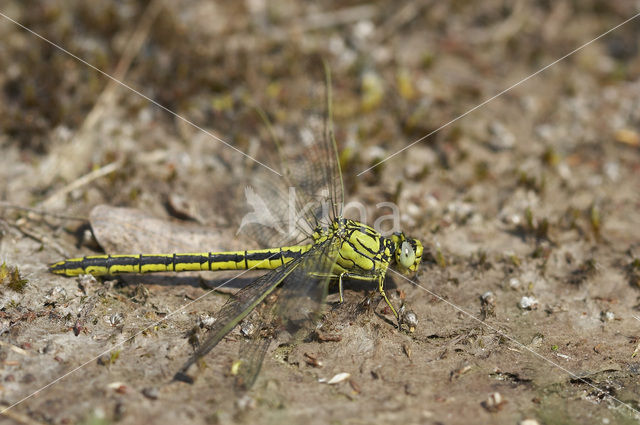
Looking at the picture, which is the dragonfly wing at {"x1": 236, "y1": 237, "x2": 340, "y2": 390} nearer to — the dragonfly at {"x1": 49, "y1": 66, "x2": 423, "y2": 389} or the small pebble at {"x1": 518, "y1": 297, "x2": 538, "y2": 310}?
the dragonfly at {"x1": 49, "y1": 66, "x2": 423, "y2": 389}

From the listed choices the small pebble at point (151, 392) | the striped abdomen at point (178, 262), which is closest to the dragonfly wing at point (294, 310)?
the striped abdomen at point (178, 262)

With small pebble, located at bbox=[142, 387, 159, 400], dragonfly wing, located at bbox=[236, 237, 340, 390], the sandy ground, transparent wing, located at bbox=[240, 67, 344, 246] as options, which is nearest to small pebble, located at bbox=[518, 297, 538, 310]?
the sandy ground

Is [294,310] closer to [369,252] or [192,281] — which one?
[369,252]

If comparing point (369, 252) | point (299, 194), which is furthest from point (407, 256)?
point (299, 194)

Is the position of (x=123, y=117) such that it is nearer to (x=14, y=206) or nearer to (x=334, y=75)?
(x=14, y=206)

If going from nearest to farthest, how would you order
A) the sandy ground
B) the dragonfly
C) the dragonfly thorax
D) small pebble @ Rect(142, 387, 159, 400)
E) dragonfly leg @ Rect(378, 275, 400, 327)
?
small pebble @ Rect(142, 387, 159, 400) → the sandy ground → the dragonfly → dragonfly leg @ Rect(378, 275, 400, 327) → the dragonfly thorax

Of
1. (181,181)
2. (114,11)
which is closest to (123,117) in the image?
(181,181)

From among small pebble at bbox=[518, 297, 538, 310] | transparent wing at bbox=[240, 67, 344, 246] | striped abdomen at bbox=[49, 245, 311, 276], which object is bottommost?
small pebble at bbox=[518, 297, 538, 310]
